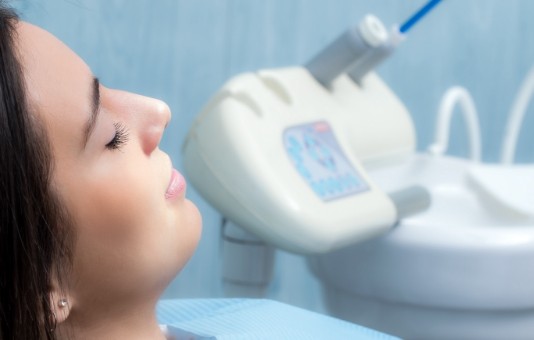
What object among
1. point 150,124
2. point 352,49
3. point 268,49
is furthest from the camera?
point 268,49

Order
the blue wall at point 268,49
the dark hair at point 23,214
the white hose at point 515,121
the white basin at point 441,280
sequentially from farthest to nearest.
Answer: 1. the white hose at point 515,121
2. the blue wall at point 268,49
3. the white basin at point 441,280
4. the dark hair at point 23,214

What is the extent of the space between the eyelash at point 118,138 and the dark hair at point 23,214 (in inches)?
2.5

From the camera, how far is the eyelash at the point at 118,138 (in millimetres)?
746

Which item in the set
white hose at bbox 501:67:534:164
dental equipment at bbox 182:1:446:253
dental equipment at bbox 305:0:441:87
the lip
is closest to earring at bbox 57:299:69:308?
the lip

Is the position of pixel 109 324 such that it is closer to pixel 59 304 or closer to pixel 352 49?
pixel 59 304

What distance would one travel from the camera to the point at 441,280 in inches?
48.0

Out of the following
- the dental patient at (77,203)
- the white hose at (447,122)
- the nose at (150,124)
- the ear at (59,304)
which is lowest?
the ear at (59,304)

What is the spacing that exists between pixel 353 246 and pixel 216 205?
0.22m

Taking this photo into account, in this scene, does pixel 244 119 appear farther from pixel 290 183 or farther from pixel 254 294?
pixel 254 294

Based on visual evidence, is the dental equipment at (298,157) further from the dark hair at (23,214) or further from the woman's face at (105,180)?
the dark hair at (23,214)

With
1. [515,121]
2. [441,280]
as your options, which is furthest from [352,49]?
[515,121]

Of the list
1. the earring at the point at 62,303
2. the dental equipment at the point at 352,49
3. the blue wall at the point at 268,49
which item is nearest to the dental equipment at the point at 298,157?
the dental equipment at the point at 352,49

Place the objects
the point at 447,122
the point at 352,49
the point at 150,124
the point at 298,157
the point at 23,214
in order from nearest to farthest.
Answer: the point at 23,214 < the point at 150,124 < the point at 298,157 < the point at 352,49 < the point at 447,122

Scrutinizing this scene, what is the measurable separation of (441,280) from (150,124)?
0.57m
